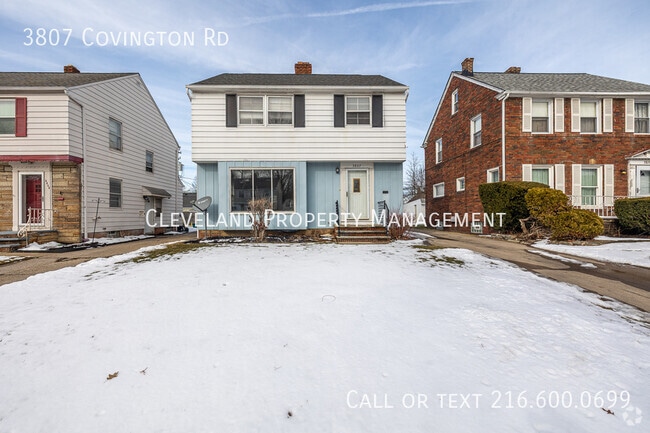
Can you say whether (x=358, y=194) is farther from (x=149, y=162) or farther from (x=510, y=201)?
(x=149, y=162)

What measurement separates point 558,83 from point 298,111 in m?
13.7

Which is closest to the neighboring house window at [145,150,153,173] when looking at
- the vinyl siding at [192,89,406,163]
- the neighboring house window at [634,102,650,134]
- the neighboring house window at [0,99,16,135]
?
the neighboring house window at [0,99,16,135]

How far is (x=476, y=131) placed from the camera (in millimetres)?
13844

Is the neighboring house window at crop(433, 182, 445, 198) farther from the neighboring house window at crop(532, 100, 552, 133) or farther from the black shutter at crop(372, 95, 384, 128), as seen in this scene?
the black shutter at crop(372, 95, 384, 128)

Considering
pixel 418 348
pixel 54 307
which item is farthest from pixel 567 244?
pixel 54 307

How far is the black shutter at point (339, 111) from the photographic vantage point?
9.80m

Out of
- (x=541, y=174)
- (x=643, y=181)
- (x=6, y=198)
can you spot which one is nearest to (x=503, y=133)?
(x=541, y=174)

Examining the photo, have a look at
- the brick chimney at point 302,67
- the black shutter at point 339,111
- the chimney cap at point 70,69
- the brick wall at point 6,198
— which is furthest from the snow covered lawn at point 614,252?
the chimney cap at point 70,69

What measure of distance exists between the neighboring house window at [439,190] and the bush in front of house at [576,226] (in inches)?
336

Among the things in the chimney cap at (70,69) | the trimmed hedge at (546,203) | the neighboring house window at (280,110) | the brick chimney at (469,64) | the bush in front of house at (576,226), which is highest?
the brick chimney at (469,64)

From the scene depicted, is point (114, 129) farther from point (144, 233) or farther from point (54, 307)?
point (54, 307)

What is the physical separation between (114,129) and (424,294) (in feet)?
50.3

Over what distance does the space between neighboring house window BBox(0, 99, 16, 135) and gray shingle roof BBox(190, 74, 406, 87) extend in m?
7.07

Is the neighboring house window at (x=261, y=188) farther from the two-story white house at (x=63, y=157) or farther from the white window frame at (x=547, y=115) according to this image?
the white window frame at (x=547, y=115)
